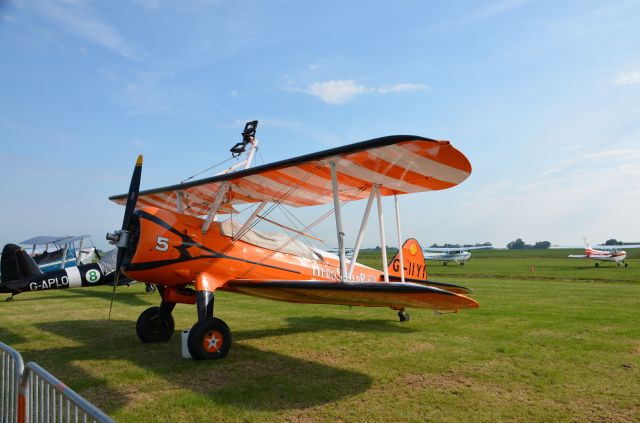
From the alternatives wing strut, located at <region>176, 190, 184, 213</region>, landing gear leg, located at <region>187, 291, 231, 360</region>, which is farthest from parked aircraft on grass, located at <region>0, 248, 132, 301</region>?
landing gear leg, located at <region>187, 291, 231, 360</region>

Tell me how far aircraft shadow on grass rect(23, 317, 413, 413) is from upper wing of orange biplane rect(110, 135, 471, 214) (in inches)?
103

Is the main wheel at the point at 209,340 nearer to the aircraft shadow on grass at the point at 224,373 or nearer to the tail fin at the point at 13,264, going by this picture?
the aircraft shadow on grass at the point at 224,373

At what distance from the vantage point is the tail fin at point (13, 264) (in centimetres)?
1200

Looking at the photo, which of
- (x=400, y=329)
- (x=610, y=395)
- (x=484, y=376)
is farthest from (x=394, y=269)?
(x=610, y=395)

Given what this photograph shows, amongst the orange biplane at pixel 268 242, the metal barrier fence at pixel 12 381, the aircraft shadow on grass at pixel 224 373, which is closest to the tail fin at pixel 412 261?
the orange biplane at pixel 268 242

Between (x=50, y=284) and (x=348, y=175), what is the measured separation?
10.0m

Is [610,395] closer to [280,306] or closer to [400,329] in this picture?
[400,329]

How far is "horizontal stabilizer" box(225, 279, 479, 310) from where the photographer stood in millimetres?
4949

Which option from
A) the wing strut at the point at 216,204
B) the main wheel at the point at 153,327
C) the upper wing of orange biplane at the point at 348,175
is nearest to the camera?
the upper wing of orange biplane at the point at 348,175

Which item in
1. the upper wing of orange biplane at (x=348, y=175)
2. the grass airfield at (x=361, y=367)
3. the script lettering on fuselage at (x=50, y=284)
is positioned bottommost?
the grass airfield at (x=361, y=367)

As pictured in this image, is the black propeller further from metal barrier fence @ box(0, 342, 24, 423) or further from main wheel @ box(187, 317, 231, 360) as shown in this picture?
metal barrier fence @ box(0, 342, 24, 423)

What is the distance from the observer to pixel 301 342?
7.56m

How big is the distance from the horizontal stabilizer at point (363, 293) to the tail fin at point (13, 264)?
8.55 m

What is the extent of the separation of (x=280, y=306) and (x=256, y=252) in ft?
17.1
